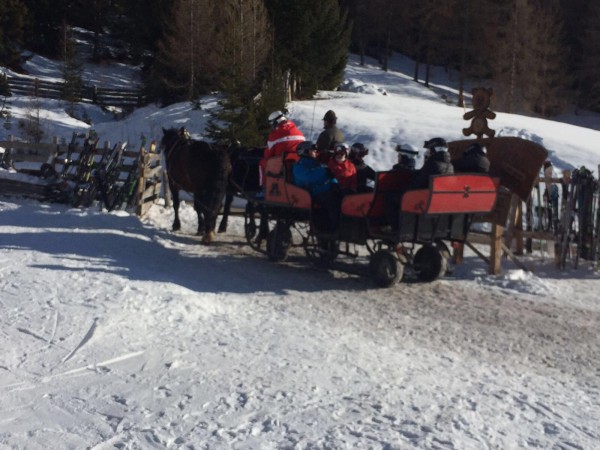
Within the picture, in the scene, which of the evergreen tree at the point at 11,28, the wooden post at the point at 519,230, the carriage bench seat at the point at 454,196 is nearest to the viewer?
the carriage bench seat at the point at 454,196

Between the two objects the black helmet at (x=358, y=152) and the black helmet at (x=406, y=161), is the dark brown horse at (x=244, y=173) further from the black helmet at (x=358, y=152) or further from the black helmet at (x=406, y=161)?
the black helmet at (x=406, y=161)

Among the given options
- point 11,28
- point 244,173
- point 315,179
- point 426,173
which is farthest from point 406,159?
point 11,28

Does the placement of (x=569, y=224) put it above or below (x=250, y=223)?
above

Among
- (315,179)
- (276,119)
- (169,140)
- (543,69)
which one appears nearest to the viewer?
(315,179)

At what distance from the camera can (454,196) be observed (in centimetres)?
933

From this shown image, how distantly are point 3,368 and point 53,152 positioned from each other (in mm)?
11122

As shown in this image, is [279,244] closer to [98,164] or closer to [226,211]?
[226,211]

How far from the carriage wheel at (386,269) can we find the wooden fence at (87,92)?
30402 mm

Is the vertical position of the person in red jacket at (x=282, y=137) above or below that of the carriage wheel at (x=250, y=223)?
above

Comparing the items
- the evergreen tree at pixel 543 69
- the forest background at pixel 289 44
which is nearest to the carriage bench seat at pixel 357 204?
the forest background at pixel 289 44

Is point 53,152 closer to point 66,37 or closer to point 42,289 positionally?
point 42,289

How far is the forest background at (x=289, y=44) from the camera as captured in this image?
90.7 feet

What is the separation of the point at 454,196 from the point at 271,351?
139 inches

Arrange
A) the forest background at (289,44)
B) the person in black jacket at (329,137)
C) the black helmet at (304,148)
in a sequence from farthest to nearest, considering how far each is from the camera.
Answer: the forest background at (289,44)
the person in black jacket at (329,137)
the black helmet at (304,148)
